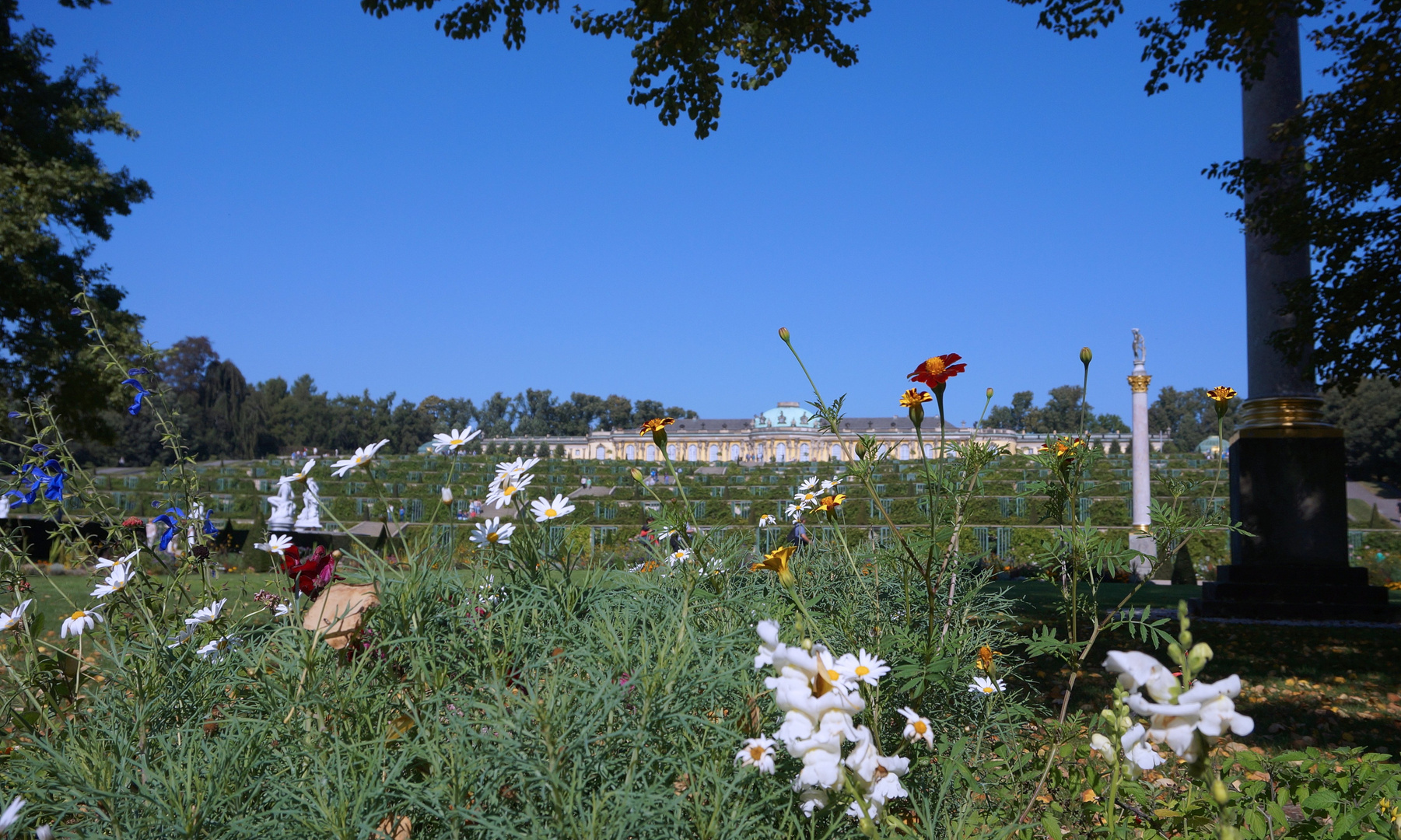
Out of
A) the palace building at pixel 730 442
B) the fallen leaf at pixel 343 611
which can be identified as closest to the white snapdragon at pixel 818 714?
the fallen leaf at pixel 343 611

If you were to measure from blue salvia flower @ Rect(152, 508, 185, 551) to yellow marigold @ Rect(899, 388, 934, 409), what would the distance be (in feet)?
7.71

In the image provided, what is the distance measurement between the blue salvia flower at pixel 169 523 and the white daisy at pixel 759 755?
230cm

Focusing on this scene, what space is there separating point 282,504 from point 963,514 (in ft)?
33.9

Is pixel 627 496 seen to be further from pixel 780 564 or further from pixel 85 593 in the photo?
pixel 780 564

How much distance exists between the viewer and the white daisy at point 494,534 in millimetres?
1710

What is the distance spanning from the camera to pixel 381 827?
122cm

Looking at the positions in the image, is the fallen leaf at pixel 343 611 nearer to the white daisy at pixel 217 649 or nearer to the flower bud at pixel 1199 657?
the white daisy at pixel 217 649

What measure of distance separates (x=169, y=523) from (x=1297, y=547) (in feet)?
28.5

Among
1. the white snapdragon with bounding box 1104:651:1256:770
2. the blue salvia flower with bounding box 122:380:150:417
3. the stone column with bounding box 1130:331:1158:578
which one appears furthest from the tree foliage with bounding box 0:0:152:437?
the stone column with bounding box 1130:331:1158:578

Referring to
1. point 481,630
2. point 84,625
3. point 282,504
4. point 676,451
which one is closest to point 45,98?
point 282,504

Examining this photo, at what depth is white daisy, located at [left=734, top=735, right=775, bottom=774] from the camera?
3.61 feet

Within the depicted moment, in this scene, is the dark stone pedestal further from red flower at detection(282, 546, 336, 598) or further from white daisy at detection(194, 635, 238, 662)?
white daisy at detection(194, 635, 238, 662)

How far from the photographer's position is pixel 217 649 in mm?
1671

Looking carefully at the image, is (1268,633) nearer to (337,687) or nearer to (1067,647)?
(1067,647)
